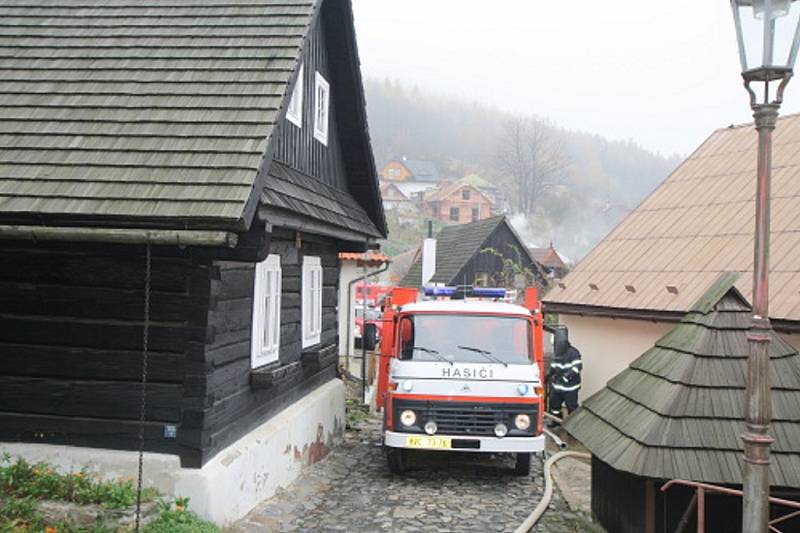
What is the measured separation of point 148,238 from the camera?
20.1 feet

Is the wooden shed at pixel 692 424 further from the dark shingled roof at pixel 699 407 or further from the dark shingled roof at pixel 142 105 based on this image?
the dark shingled roof at pixel 142 105

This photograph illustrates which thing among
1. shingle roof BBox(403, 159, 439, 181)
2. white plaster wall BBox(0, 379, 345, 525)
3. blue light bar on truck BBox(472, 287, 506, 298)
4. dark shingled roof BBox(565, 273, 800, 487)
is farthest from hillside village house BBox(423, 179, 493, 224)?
dark shingled roof BBox(565, 273, 800, 487)

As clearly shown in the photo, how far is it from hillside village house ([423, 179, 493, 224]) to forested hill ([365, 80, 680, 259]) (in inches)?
138

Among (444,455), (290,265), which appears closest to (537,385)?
(444,455)

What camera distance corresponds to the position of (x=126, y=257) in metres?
6.79

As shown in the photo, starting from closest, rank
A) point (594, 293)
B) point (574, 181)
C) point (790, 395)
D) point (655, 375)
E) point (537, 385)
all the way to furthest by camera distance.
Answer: point (790, 395) < point (655, 375) < point (537, 385) < point (594, 293) < point (574, 181)

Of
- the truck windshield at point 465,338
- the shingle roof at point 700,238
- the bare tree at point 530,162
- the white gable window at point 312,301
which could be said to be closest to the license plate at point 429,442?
the truck windshield at point 465,338

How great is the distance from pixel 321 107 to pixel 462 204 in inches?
2906

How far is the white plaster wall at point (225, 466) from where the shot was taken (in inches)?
261

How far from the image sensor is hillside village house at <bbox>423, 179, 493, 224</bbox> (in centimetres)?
8431

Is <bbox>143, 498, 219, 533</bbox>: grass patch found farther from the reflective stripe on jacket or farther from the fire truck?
the reflective stripe on jacket

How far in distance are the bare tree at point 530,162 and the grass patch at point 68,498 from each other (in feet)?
243

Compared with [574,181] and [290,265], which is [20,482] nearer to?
[290,265]

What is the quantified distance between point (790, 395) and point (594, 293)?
8.75 meters
